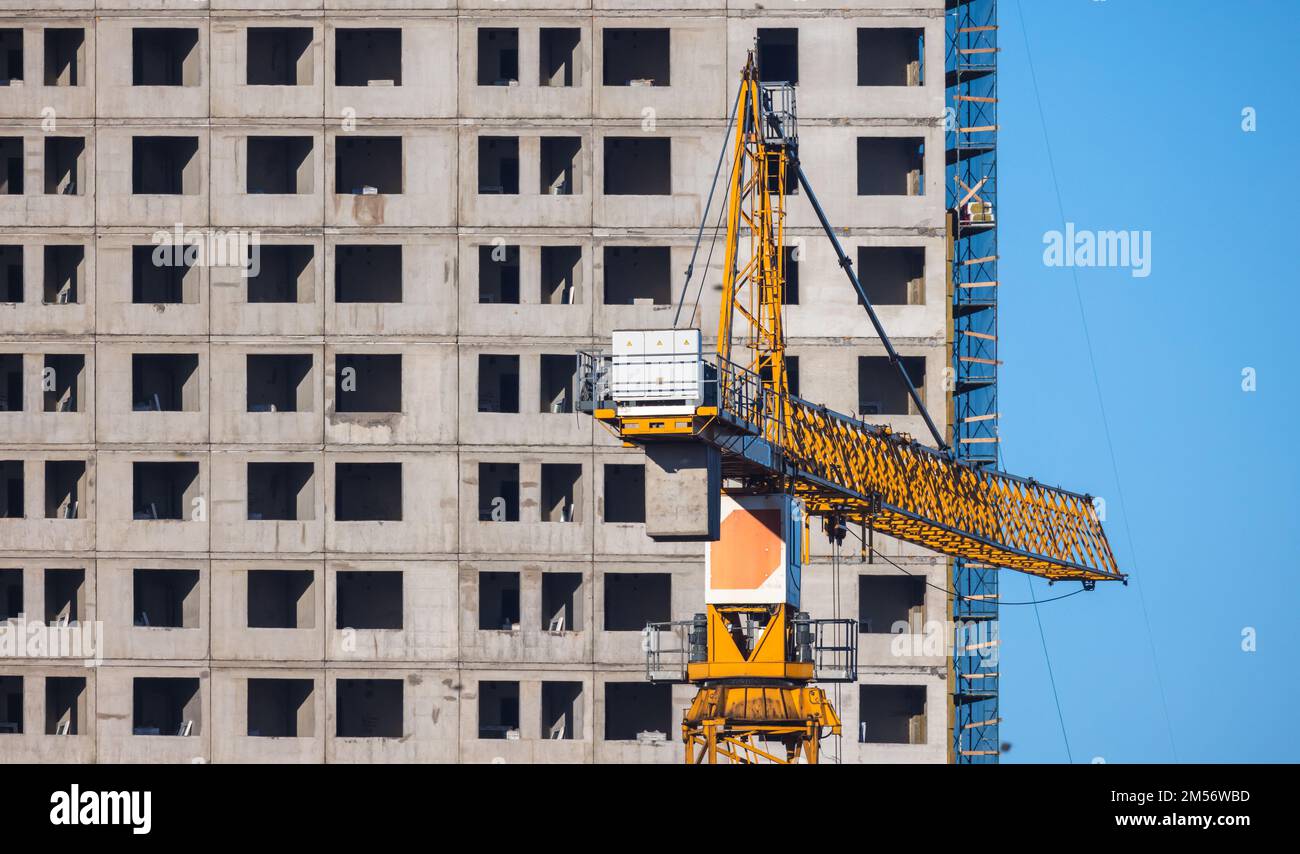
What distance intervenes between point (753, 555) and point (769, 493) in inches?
88.4

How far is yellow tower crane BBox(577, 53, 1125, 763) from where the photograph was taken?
61188 mm

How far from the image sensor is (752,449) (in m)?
67.9

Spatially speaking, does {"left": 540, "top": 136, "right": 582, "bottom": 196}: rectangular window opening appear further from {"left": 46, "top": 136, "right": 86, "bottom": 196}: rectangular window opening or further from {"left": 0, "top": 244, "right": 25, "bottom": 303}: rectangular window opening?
{"left": 0, "top": 244, "right": 25, "bottom": 303}: rectangular window opening

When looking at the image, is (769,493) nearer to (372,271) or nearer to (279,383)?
(372,271)

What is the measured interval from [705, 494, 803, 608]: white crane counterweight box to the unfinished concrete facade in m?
23.4

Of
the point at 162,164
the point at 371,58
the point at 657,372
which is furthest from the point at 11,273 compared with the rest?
the point at 657,372

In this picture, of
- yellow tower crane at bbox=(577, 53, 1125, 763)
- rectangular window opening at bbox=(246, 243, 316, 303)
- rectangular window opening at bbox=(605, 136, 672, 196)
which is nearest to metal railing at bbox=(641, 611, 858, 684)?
yellow tower crane at bbox=(577, 53, 1125, 763)

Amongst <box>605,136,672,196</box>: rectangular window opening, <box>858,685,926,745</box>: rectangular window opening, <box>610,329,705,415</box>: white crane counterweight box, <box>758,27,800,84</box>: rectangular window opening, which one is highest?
<box>758,27,800,84</box>: rectangular window opening

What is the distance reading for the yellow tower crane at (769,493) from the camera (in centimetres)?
6119

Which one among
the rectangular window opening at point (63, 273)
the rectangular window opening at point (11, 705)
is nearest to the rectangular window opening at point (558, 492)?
the rectangular window opening at point (63, 273)
